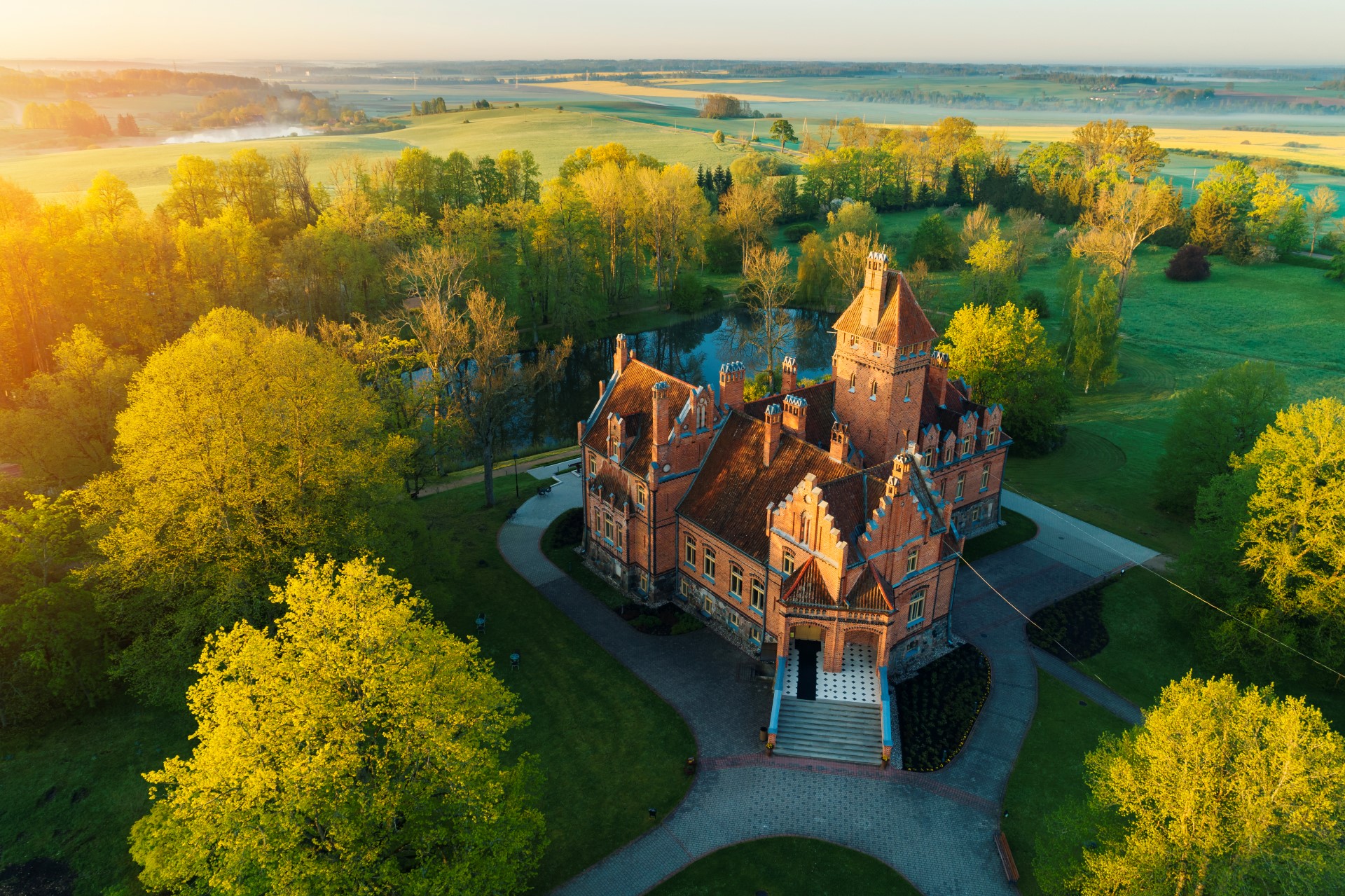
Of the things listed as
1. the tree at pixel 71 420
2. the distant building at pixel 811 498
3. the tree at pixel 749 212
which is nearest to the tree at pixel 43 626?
the tree at pixel 71 420

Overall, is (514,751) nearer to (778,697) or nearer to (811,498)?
(778,697)

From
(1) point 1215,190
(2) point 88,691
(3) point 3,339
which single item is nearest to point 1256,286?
(1) point 1215,190

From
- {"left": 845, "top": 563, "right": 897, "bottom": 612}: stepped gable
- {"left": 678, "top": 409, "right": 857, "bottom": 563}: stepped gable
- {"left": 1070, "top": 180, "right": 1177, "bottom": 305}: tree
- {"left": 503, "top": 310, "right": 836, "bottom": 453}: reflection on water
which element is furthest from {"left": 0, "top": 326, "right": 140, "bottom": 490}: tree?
{"left": 1070, "top": 180, "right": 1177, "bottom": 305}: tree

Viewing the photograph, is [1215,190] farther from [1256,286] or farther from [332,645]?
[332,645]

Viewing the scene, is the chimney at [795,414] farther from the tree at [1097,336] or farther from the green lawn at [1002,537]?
the tree at [1097,336]

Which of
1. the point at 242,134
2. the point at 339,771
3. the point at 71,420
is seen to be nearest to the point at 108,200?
the point at 71,420

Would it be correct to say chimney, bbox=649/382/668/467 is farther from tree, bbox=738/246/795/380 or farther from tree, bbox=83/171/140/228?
tree, bbox=83/171/140/228
